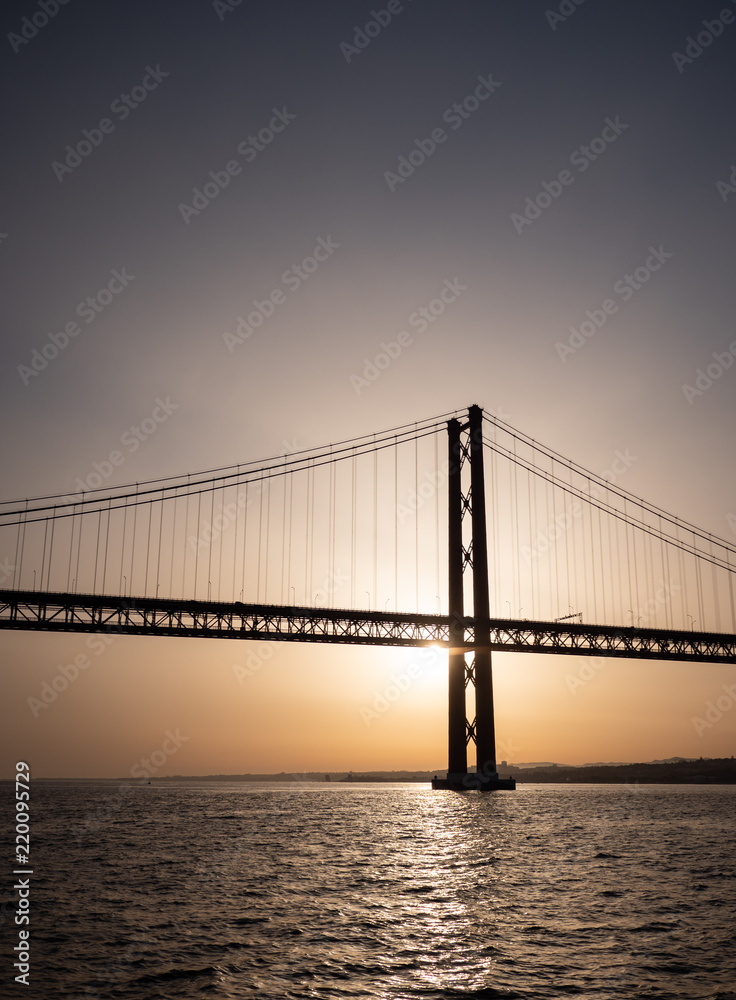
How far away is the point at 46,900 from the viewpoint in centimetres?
2042

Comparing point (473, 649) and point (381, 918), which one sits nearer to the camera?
point (381, 918)

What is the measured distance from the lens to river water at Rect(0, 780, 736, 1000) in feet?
43.7

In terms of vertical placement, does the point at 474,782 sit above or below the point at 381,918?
below

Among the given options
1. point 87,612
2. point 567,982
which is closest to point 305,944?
point 567,982

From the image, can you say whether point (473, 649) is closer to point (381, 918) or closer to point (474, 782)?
point (474, 782)

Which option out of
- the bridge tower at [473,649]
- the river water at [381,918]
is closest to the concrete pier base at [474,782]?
the bridge tower at [473,649]

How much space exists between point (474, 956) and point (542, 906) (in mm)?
5106

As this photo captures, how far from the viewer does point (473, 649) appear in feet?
232

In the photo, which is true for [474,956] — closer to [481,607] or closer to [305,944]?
[305,944]

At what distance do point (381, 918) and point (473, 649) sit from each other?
175 feet

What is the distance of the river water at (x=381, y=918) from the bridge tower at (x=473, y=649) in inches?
1316

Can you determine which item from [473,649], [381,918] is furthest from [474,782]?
[381,918]

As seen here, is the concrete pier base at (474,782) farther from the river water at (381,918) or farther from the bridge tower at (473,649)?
the river water at (381,918)

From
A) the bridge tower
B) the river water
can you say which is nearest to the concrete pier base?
the bridge tower
